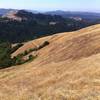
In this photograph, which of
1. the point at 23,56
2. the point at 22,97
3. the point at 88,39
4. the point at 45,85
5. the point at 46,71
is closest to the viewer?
the point at 22,97

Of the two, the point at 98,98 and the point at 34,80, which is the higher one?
the point at 98,98

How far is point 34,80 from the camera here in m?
26.5

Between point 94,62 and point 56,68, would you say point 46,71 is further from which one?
point 94,62

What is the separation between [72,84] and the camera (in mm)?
20734

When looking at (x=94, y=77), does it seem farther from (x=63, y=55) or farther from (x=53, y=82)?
(x=63, y=55)

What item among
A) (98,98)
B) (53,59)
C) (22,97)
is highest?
(98,98)

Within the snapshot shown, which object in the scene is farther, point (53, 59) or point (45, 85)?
point (53, 59)

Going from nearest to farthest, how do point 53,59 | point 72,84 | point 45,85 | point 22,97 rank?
point 22,97 → point 72,84 → point 45,85 → point 53,59

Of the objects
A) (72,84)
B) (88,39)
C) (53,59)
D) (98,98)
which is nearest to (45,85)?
(72,84)

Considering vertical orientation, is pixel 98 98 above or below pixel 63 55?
above

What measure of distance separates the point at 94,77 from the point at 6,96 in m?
6.38

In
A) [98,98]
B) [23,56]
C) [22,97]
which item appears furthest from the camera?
[23,56]

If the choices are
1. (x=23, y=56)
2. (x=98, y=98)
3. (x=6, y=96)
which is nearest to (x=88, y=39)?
(x=23, y=56)

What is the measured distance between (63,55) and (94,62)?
11664 millimetres
